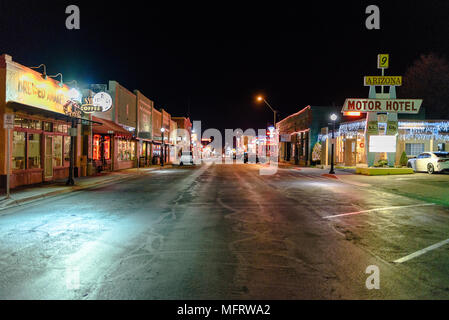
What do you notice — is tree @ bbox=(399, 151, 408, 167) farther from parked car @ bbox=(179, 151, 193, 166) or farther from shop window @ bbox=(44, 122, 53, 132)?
shop window @ bbox=(44, 122, 53, 132)

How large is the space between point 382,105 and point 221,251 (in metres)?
23.7

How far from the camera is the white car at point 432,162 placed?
2594cm

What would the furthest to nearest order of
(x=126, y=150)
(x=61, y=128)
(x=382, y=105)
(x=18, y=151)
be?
(x=126, y=150) → (x=382, y=105) → (x=61, y=128) → (x=18, y=151)

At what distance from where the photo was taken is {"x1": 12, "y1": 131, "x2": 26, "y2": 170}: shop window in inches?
684

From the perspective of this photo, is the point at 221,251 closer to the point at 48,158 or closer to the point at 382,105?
the point at 48,158

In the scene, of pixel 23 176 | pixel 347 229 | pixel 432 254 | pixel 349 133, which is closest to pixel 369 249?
pixel 432 254

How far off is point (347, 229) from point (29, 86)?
1693 cm

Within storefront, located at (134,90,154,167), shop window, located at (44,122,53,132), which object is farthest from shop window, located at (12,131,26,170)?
storefront, located at (134,90,154,167)

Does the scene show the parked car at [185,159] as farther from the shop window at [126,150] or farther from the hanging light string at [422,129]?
the hanging light string at [422,129]

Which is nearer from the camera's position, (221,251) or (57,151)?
(221,251)

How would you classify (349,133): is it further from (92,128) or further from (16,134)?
(16,134)

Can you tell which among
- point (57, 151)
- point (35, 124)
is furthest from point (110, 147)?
point (35, 124)

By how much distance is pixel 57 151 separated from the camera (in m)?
22.5

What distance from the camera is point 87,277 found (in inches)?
207
